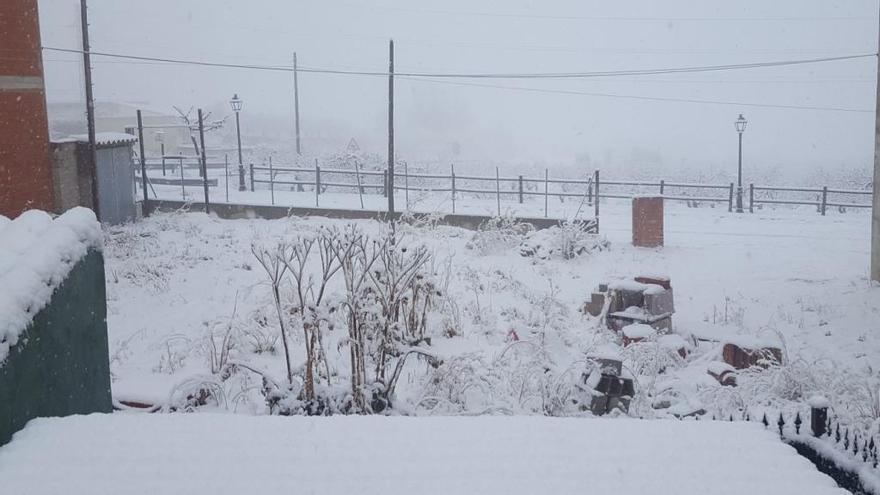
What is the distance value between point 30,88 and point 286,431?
12.8 meters

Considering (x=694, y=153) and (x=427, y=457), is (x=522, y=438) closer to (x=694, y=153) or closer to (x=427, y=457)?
(x=427, y=457)

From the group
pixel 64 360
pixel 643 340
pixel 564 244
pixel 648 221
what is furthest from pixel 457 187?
pixel 64 360

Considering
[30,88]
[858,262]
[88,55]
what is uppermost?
[88,55]

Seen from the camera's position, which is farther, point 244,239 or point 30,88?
point 244,239

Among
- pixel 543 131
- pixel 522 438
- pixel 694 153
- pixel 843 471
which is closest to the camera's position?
pixel 522 438

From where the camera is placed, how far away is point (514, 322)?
826 cm

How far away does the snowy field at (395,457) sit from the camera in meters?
2.57

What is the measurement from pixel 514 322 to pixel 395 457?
18.2 feet

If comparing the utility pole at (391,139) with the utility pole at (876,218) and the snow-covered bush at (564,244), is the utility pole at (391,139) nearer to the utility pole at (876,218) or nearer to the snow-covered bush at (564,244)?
the snow-covered bush at (564,244)

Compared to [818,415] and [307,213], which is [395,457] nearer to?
[818,415]

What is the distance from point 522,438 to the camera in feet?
9.87

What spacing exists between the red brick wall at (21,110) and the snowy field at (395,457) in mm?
11766

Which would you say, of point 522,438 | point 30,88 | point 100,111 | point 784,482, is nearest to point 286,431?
point 522,438

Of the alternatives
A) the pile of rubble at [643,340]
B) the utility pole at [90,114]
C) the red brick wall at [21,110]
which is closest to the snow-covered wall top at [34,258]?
the pile of rubble at [643,340]
